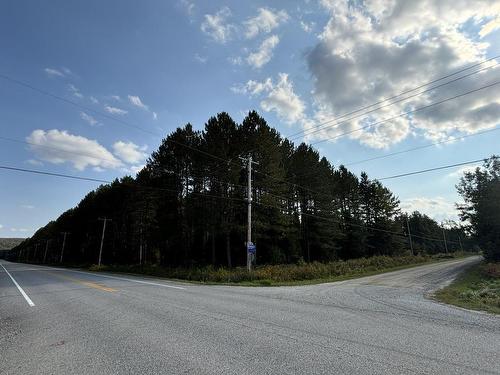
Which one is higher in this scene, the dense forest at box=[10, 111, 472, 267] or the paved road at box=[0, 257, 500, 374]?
the dense forest at box=[10, 111, 472, 267]

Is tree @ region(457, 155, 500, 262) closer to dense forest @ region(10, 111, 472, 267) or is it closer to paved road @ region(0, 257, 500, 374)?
dense forest @ region(10, 111, 472, 267)

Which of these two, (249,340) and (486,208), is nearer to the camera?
(249,340)

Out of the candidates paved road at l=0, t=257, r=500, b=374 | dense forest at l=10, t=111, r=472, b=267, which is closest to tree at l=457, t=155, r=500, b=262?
dense forest at l=10, t=111, r=472, b=267

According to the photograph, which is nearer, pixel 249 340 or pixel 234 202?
pixel 249 340

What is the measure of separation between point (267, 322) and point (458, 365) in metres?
3.72

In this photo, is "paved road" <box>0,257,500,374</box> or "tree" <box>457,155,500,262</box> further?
"tree" <box>457,155,500,262</box>

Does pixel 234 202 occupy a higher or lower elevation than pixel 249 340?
higher

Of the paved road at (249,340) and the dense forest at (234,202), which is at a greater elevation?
the dense forest at (234,202)

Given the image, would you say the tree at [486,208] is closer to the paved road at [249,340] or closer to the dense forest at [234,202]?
the dense forest at [234,202]

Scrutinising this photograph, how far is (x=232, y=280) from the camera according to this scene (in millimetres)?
20781

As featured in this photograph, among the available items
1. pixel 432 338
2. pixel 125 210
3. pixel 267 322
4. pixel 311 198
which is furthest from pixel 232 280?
pixel 125 210

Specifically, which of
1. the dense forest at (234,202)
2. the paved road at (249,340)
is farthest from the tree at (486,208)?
the paved road at (249,340)

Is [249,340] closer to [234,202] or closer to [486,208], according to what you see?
[234,202]

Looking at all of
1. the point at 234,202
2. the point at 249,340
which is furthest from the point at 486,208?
the point at 249,340
